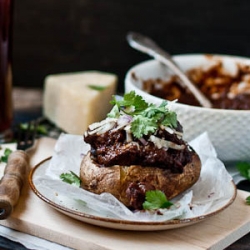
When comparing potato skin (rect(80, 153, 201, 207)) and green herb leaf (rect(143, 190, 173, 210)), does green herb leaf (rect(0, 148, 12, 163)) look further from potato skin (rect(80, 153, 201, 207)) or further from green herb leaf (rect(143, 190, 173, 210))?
green herb leaf (rect(143, 190, 173, 210))

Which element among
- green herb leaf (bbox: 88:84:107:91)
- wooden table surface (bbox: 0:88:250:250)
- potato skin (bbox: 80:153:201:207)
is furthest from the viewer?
wooden table surface (bbox: 0:88:250:250)

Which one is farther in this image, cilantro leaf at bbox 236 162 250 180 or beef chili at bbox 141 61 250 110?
beef chili at bbox 141 61 250 110

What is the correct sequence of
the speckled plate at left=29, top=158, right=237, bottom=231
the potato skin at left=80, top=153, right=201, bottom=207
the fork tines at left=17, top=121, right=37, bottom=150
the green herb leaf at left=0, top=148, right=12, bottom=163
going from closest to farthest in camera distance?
the speckled plate at left=29, top=158, right=237, bottom=231 → the potato skin at left=80, top=153, right=201, bottom=207 → the green herb leaf at left=0, top=148, right=12, bottom=163 → the fork tines at left=17, top=121, right=37, bottom=150

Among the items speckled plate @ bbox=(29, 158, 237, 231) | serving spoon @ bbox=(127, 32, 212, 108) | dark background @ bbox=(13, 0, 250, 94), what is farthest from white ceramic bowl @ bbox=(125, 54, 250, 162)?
dark background @ bbox=(13, 0, 250, 94)

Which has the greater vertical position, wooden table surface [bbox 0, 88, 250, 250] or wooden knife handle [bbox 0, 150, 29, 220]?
wooden knife handle [bbox 0, 150, 29, 220]

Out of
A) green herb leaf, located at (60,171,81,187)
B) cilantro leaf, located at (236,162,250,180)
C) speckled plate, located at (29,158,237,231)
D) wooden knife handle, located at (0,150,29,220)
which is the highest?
speckled plate, located at (29,158,237,231)

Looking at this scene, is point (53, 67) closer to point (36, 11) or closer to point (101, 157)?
point (36, 11)

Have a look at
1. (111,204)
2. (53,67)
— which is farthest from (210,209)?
(53,67)
